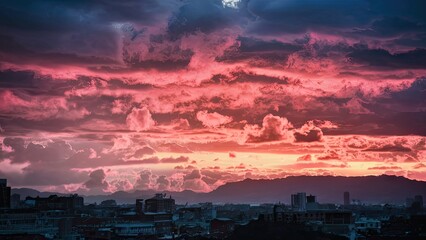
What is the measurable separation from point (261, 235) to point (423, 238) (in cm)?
3628

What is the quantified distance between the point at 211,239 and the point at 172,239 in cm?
1957

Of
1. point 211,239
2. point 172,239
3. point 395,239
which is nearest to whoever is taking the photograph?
point 395,239

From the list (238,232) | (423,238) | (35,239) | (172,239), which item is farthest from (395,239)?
(35,239)

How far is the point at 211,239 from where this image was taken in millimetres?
182000

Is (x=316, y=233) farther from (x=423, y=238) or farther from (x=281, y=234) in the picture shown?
(x=423, y=238)

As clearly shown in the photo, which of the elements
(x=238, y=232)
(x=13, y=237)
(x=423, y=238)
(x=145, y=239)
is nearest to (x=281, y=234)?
(x=238, y=232)

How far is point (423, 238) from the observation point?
171 meters

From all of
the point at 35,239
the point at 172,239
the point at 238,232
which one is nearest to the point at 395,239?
the point at 238,232

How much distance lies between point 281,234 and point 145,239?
147ft

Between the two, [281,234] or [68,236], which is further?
[68,236]

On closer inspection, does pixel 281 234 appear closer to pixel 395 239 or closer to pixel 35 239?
pixel 395 239

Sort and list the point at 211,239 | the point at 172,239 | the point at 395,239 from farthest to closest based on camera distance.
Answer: the point at 172,239 → the point at 211,239 → the point at 395,239

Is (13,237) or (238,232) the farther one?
(238,232)

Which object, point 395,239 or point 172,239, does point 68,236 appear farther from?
point 395,239
